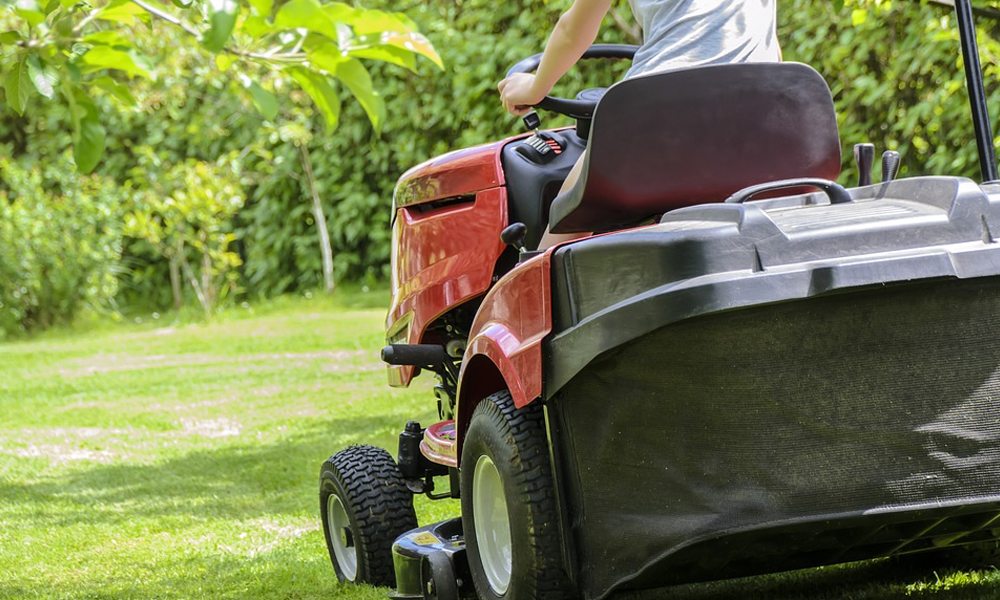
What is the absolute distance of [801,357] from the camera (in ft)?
7.21

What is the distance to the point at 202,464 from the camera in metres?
6.49

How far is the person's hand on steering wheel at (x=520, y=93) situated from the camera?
2.94 metres

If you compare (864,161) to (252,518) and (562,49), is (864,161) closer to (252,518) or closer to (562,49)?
(562,49)

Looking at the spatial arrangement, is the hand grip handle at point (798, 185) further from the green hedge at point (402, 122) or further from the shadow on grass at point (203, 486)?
the green hedge at point (402, 122)

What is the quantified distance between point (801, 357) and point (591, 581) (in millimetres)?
548

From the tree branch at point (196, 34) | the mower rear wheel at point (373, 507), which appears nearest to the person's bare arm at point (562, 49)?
the tree branch at point (196, 34)

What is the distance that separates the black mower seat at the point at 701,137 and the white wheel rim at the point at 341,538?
1.48 meters

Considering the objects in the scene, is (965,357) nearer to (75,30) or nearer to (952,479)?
(952,479)

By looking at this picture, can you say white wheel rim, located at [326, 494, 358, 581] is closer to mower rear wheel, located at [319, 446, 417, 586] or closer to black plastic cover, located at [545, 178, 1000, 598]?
mower rear wheel, located at [319, 446, 417, 586]

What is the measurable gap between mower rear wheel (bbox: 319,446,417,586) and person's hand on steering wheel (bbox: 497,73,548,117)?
3.35 feet

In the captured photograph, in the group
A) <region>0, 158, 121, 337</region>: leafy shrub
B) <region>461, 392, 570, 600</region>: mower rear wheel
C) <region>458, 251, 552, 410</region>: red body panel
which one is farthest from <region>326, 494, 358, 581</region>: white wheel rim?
<region>0, 158, 121, 337</region>: leafy shrub

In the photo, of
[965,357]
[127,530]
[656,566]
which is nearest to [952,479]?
[965,357]

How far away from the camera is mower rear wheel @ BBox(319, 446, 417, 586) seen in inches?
139

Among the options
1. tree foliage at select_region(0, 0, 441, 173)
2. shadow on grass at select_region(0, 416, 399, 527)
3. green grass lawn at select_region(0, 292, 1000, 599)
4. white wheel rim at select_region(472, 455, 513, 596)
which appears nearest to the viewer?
tree foliage at select_region(0, 0, 441, 173)
